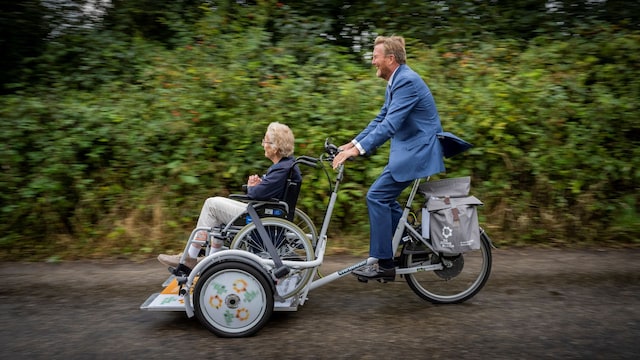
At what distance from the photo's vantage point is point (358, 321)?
4.25 m

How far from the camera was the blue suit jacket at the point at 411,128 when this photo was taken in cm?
421

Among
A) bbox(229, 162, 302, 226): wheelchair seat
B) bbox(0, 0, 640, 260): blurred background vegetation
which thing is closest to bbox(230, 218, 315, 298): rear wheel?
bbox(229, 162, 302, 226): wheelchair seat

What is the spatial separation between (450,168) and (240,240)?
10.9 ft

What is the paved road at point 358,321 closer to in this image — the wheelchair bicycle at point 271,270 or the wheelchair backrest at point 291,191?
the wheelchair bicycle at point 271,270

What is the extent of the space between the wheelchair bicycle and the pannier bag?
12 centimetres

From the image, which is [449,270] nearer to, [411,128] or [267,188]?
[411,128]

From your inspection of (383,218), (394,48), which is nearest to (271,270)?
(383,218)

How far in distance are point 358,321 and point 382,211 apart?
86 cm

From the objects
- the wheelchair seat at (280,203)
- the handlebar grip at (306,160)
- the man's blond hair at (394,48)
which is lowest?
the wheelchair seat at (280,203)

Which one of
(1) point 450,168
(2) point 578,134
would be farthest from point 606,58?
(1) point 450,168

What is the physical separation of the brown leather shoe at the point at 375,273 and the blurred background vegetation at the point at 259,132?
160 centimetres

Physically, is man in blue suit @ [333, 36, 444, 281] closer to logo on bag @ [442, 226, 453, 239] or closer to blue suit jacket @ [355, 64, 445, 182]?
blue suit jacket @ [355, 64, 445, 182]

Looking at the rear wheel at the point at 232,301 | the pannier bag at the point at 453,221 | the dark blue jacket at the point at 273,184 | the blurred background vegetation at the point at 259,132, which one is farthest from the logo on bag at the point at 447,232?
the blurred background vegetation at the point at 259,132

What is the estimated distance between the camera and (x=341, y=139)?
6648mm
